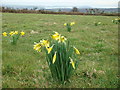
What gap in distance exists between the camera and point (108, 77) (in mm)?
3152

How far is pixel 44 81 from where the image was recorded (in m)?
2.93

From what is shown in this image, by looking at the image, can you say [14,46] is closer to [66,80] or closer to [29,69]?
[29,69]

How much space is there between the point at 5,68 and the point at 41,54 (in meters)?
1.38

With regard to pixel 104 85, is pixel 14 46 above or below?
above

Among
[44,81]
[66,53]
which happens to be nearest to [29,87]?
[44,81]

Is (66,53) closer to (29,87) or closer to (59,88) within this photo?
(59,88)

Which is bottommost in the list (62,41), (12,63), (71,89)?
(71,89)

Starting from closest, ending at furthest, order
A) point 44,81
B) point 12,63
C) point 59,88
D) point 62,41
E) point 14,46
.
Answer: point 62,41
point 59,88
point 44,81
point 12,63
point 14,46

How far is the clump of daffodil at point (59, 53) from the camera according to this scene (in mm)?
2578

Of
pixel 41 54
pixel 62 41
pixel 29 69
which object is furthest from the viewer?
pixel 41 54

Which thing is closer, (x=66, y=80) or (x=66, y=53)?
(x=66, y=53)

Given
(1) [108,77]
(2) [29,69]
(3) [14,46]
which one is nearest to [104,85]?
(1) [108,77]

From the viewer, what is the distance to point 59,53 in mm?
2654

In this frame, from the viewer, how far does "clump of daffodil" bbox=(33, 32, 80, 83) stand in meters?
2.58
